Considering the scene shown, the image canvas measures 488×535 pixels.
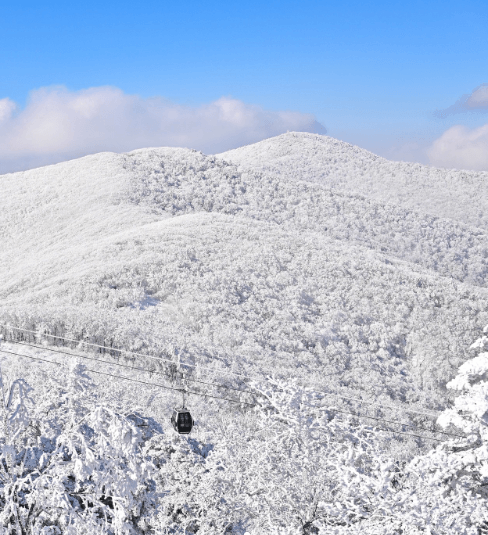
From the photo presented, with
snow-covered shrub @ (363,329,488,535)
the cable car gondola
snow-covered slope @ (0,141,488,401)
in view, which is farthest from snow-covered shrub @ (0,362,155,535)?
snow-covered slope @ (0,141,488,401)

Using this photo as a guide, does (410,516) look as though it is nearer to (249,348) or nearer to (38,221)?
(249,348)

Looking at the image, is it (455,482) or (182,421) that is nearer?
(455,482)

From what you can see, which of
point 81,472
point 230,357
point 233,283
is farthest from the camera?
point 233,283

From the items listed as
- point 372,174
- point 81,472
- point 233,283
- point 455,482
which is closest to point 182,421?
point 81,472

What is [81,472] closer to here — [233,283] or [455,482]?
[455,482]

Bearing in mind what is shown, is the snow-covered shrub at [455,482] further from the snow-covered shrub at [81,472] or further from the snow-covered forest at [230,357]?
the snow-covered shrub at [81,472]

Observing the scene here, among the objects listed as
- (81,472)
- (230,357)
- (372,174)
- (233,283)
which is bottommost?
(230,357)
